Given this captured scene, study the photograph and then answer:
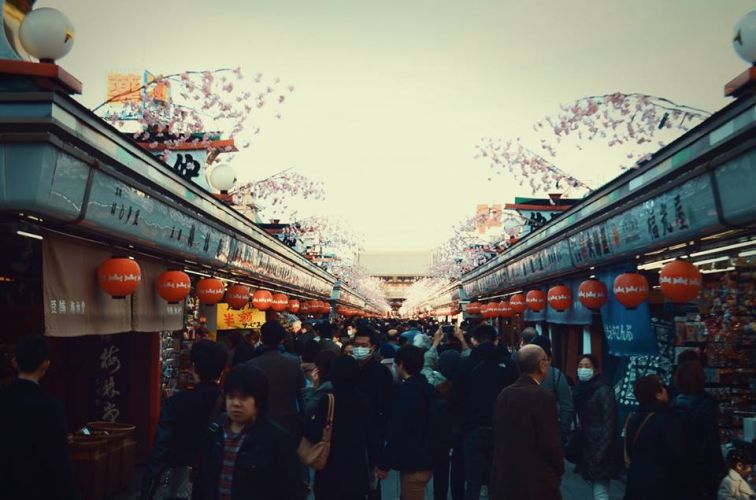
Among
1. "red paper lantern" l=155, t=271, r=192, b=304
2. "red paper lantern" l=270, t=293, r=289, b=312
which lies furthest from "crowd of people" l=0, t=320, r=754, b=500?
"red paper lantern" l=270, t=293, r=289, b=312

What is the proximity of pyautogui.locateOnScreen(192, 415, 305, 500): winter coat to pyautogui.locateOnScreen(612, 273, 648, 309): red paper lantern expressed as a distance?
21.8 ft

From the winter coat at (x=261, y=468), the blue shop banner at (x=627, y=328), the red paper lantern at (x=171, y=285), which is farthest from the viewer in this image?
the blue shop banner at (x=627, y=328)

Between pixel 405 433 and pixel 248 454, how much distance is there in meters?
3.13

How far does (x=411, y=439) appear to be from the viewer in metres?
6.86

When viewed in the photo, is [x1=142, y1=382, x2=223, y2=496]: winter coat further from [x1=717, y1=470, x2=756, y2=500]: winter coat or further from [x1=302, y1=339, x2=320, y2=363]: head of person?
[x1=717, y1=470, x2=756, y2=500]: winter coat

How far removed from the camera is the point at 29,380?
4.95 meters

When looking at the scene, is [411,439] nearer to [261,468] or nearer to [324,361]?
[324,361]

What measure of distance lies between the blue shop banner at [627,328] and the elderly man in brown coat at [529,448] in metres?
5.45

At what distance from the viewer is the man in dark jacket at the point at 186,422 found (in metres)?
5.79

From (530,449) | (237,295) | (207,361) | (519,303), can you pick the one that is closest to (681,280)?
(530,449)

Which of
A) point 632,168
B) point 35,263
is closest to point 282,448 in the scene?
point 632,168

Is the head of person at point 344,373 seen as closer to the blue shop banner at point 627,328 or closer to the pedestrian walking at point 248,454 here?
the pedestrian walking at point 248,454

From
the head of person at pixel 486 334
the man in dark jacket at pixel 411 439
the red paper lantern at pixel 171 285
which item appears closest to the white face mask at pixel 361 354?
the head of person at pixel 486 334

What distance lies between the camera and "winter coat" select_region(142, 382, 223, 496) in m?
5.78
